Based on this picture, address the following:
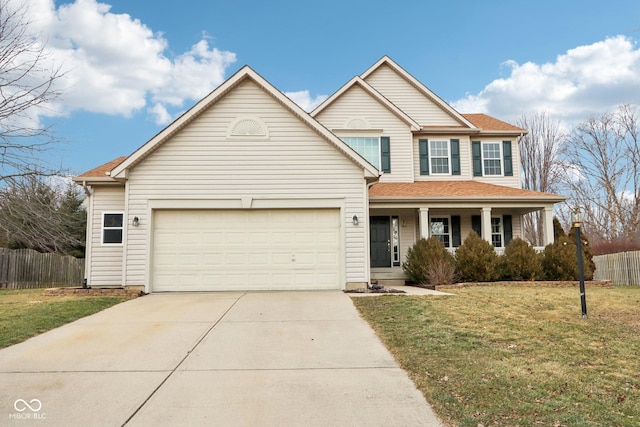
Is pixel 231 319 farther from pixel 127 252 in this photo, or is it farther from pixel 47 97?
pixel 47 97

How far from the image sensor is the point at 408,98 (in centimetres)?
1852

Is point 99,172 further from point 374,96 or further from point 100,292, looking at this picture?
point 374,96

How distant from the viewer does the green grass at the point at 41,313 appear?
23.3 ft

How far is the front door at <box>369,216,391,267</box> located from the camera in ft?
54.3

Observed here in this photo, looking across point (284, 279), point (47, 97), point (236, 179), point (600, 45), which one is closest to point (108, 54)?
point (47, 97)

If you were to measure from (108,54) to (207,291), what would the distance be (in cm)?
901

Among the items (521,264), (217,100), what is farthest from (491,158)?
(217,100)

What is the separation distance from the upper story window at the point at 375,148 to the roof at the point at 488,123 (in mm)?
4623

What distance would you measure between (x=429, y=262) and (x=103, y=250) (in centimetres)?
1008

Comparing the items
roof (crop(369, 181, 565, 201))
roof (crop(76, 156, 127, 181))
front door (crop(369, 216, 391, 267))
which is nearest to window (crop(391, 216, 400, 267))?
front door (crop(369, 216, 391, 267))

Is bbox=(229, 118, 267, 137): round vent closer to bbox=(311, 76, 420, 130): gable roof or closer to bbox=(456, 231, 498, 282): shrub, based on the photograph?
bbox=(311, 76, 420, 130): gable roof

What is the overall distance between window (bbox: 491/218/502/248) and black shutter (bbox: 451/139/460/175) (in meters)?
2.47

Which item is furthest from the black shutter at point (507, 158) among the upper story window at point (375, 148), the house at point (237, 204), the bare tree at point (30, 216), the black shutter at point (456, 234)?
the bare tree at point (30, 216)

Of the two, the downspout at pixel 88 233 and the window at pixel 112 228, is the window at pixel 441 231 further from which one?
the downspout at pixel 88 233
